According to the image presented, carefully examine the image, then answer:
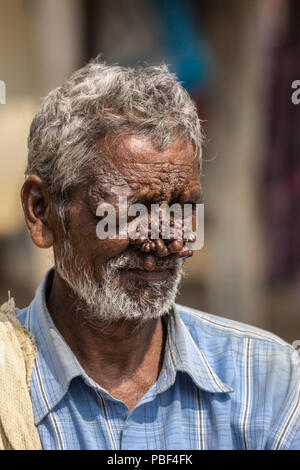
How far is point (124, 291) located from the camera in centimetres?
216

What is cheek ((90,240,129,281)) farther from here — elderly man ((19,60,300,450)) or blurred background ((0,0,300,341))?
blurred background ((0,0,300,341))

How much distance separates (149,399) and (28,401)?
1.18 ft

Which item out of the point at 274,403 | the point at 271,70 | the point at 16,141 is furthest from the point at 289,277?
the point at 274,403

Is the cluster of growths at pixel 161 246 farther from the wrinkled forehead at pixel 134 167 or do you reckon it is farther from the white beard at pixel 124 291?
the wrinkled forehead at pixel 134 167

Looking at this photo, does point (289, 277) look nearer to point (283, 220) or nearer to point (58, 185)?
point (283, 220)

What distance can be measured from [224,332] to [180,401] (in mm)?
324

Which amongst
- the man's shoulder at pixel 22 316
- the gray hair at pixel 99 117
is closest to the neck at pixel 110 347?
the man's shoulder at pixel 22 316

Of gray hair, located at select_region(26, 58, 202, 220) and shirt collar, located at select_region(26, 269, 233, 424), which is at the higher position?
gray hair, located at select_region(26, 58, 202, 220)

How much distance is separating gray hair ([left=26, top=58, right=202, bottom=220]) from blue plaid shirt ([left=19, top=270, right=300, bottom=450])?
45 centimetres

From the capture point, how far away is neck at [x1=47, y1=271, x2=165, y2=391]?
2246mm

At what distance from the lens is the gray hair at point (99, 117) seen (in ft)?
7.00

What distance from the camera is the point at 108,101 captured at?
2.15 m

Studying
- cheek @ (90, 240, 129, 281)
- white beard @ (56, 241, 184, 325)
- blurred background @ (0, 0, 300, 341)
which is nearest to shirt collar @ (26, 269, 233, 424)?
white beard @ (56, 241, 184, 325)

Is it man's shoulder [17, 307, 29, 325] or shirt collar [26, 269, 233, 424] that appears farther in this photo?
man's shoulder [17, 307, 29, 325]
